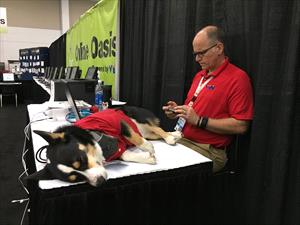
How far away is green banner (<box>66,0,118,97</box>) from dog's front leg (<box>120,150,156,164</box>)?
92.9 inches

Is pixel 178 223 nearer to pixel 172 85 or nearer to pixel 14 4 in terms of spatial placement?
pixel 172 85

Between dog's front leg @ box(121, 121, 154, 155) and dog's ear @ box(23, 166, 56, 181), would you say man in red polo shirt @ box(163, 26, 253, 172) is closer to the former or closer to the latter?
dog's front leg @ box(121, 121, 154, 155)

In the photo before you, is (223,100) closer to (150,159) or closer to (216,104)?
(216,104)

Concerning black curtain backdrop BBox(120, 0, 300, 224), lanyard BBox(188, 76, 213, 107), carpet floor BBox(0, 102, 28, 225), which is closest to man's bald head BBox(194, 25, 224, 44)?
black curtain backdrop BBox(120, 0, 300, 224)

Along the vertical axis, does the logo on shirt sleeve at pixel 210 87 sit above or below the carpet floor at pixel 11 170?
above

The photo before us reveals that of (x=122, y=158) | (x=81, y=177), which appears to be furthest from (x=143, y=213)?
(x=81, y=177)

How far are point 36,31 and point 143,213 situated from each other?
10431mm

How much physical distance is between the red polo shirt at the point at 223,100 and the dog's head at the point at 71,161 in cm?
82

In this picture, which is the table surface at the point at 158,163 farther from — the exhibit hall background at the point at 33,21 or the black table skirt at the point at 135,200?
the exhibit hall background at the point at 33,21

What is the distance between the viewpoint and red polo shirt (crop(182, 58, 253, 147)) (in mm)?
1471

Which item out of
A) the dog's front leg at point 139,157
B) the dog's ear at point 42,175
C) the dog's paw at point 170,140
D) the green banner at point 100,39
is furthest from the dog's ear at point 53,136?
the green banner at point 100,39

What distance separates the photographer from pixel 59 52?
8.33 meters

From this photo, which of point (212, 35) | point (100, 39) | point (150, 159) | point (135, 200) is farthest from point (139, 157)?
point (100, 39)

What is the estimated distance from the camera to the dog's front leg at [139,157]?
3.93 feet
